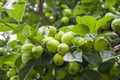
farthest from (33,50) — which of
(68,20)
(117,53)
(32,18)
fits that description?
(32,18)

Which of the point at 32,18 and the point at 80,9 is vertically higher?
the point at 80,9

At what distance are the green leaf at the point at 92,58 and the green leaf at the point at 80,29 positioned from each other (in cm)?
11

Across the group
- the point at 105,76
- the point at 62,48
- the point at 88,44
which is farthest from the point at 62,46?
the point at 105,76

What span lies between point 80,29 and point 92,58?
0.16m

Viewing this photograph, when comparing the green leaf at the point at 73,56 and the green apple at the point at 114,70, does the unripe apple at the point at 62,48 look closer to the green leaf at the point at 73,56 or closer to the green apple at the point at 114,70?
the green leaf at the point at 73,56

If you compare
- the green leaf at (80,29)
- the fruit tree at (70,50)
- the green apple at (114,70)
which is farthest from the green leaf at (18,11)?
the green apple at (114,70)

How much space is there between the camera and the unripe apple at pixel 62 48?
1.18m

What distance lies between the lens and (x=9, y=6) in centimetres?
124

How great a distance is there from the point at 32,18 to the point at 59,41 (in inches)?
55.6

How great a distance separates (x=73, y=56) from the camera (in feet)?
3.76

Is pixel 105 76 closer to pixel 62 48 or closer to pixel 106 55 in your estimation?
pixel 106 55

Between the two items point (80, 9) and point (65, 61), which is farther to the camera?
point (80, 9)

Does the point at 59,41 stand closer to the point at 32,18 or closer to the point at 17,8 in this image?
the point at 17,8

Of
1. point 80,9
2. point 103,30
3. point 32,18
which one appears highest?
point 103,30
